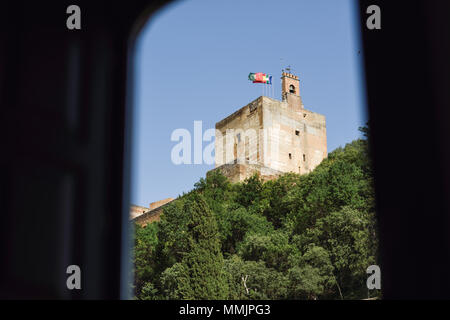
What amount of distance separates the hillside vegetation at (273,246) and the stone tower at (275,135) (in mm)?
9532

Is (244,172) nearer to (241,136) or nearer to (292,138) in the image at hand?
(241,136)

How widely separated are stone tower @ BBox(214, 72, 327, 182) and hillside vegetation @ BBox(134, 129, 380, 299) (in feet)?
31.3

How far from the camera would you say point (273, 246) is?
1612 cm

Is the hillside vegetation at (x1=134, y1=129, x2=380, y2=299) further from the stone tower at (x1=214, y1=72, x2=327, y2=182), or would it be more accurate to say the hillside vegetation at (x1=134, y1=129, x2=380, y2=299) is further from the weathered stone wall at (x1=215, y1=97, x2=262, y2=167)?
the weathered stone wall at (x1=215, y1=97, x2=262, y2=167)

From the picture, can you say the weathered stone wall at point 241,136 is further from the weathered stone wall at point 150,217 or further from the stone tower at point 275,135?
the weathered stone wall at point 150,217

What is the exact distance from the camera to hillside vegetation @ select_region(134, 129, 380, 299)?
1445 cm

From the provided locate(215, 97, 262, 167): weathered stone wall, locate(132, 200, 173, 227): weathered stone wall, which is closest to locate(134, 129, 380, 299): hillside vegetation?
locate(132, 200, 173, 227): weathered stone wall

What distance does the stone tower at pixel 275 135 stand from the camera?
3166cm

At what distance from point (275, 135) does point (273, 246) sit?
54.3 feet

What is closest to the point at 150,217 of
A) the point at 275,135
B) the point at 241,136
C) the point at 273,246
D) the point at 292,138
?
the point at 241,136

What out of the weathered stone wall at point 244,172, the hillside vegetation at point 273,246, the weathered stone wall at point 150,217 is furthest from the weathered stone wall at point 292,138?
the hillside vegetation at point 273,246

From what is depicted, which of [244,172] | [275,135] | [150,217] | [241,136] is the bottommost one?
[150,217]

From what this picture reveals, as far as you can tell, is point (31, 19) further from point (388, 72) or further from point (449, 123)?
point (449, 123)
